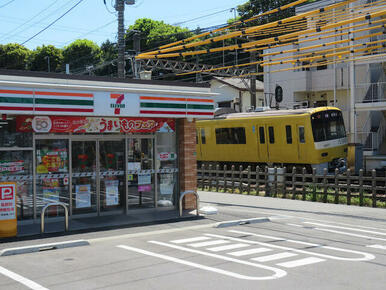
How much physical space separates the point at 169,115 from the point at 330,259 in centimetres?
686

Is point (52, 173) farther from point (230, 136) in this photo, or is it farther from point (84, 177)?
point (230, 136)

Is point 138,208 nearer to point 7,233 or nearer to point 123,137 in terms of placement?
point 123,137

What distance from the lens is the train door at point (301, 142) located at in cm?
2203

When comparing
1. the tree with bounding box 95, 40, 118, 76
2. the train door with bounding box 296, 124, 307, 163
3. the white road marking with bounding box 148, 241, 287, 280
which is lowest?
the white road marking with bounding box 148, 241, 287, 280

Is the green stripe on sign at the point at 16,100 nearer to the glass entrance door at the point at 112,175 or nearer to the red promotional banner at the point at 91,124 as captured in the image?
the red promotional banner at the point at 91,124

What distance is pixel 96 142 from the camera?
46.1 ft

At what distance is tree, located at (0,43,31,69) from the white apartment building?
44684mm

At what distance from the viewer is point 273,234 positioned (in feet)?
38.4

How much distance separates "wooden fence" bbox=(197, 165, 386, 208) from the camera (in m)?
17.1

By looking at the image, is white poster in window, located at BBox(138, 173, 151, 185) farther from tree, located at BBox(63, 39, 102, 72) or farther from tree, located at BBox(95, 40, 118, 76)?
tree, located at BBox(63, 39, 102, 72)

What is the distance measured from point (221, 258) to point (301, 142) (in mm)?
13842

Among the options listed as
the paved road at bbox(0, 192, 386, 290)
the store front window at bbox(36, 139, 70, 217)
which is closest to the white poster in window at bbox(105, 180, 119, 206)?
the store front window at bbox(36, 139, 70, 217)

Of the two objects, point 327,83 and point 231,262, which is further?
point 327,83

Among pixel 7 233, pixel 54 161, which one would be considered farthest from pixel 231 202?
pixel 7 233
